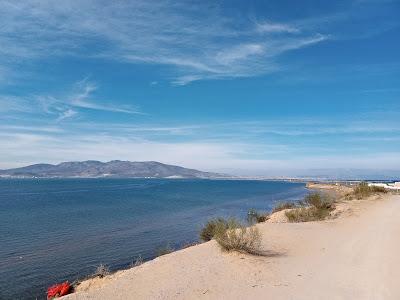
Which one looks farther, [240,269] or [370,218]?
[370,218]

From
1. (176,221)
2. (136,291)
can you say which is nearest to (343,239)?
(136,291)

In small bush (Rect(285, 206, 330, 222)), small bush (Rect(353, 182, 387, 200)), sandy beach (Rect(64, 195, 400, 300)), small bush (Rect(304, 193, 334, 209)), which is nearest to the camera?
sandy beach (Rect(64, 195, 400, 300))

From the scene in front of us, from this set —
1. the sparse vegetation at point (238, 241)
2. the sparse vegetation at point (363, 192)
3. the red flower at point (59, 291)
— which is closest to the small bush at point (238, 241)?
the sparse vegetation at point (238, 241)

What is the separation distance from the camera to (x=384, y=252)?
13461 millimetres

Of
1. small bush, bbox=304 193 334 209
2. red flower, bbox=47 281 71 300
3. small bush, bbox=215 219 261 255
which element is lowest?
red flower, bbox=47 281 71 300

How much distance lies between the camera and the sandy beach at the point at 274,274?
927 cm

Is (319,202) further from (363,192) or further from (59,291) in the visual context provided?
(59,291)

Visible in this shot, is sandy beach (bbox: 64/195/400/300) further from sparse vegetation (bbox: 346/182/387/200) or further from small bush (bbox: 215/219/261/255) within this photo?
sparse vegetation (bbox: 346/182/387/200)

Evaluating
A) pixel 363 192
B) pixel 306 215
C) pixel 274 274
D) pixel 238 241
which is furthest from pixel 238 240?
pixel 363 192

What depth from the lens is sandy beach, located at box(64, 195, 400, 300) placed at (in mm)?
9266

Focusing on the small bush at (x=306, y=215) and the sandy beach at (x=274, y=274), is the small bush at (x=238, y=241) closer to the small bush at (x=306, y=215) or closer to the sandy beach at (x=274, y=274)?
the sandy beach at (x=274, y=274)

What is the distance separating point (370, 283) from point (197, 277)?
396cm

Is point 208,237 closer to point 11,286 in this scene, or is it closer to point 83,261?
point 83,261

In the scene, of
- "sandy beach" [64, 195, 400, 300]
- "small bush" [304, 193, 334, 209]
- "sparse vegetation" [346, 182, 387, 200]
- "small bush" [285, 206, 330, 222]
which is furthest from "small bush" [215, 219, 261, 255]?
"sparse vegetation" [346, 182, 387, 200]
